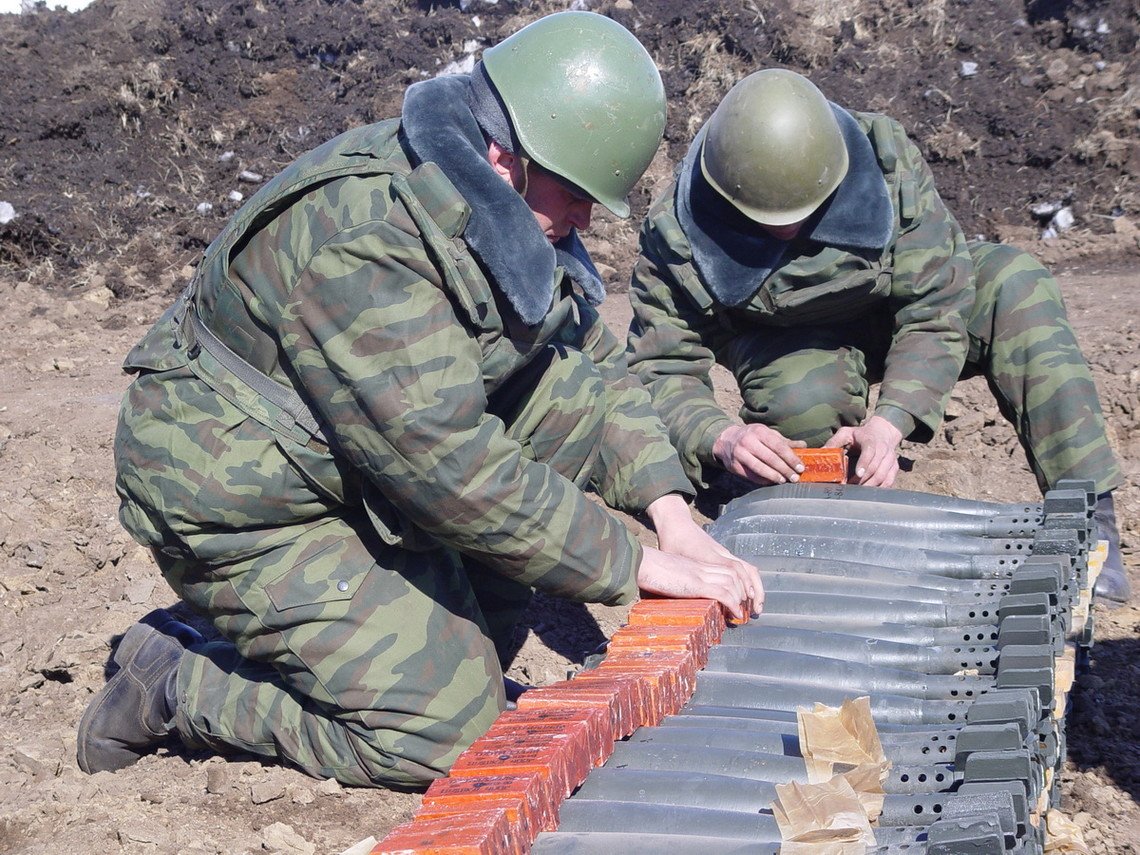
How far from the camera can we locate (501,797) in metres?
2.32

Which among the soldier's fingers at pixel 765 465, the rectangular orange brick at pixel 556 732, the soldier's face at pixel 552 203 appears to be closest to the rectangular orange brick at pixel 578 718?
the rectangular orange brick at pixel 556 732

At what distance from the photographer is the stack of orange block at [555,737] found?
7.35 feet

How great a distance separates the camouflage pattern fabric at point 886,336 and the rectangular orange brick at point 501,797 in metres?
2.57

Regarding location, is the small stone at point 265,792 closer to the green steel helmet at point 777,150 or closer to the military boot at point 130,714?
the military boot at point 130,714

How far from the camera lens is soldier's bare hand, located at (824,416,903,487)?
446cm

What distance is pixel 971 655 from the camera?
318 centimetres

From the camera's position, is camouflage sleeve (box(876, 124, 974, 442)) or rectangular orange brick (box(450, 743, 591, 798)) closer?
rectangular orange brick (box(450, 743, 591, 798))


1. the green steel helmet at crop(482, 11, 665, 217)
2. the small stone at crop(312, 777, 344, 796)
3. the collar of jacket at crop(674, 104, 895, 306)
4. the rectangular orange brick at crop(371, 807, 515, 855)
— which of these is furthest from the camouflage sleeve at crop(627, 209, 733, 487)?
the rectangular orange brick at crop(371, 807, 515, 855)

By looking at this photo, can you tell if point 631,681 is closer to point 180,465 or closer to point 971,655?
point 971,655

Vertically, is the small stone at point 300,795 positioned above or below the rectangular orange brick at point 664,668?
below

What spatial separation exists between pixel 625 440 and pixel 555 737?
135 centimetres

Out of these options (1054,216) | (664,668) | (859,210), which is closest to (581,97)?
(664,668)

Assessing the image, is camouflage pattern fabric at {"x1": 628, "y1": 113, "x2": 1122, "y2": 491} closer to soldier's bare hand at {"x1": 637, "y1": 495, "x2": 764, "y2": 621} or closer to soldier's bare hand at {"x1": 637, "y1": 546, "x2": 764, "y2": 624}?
soldier's bare hand at {"x1": 637, "y1": 495, "x2": 764, "y2": 621}

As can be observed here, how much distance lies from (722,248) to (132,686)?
2.61 m
